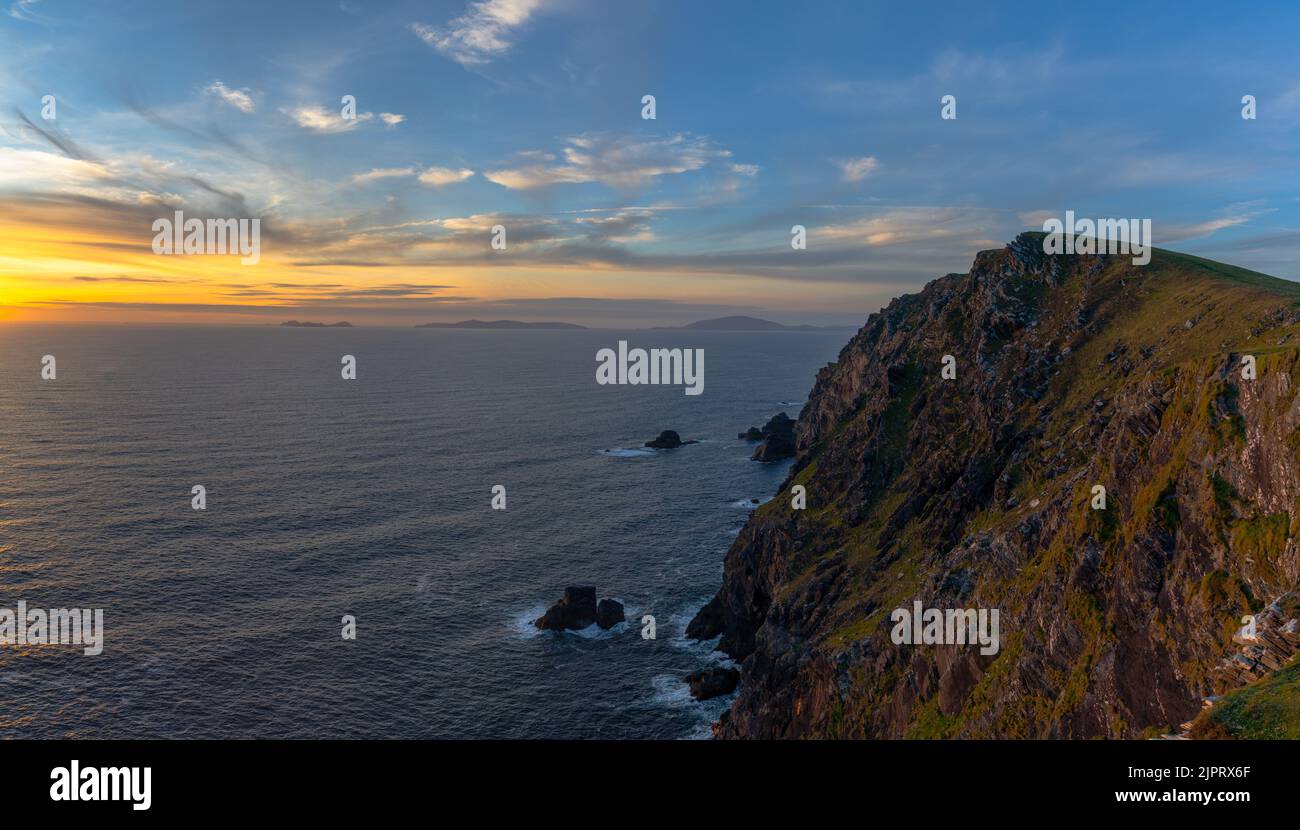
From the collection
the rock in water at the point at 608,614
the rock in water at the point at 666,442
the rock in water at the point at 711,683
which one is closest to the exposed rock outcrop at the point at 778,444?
the rock in water at the point at 666,442

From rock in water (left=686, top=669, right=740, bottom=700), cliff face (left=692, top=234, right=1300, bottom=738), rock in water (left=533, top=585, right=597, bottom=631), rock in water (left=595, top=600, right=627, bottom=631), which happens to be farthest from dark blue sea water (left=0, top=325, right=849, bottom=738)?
cliff face (left=692, top=234, right=1300, bottom=738)

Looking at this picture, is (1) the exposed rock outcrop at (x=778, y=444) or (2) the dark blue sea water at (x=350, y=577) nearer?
(2) the dark blue sea water at (x=350, y=577)

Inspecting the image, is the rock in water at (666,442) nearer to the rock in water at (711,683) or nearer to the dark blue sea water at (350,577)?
the dark blue sea water at (350,577)

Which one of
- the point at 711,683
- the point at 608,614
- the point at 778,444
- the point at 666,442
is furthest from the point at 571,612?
the point at 778,444

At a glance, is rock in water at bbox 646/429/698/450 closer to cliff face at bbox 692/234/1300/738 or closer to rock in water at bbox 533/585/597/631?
cliff face at bbox 692/234/1300/738
